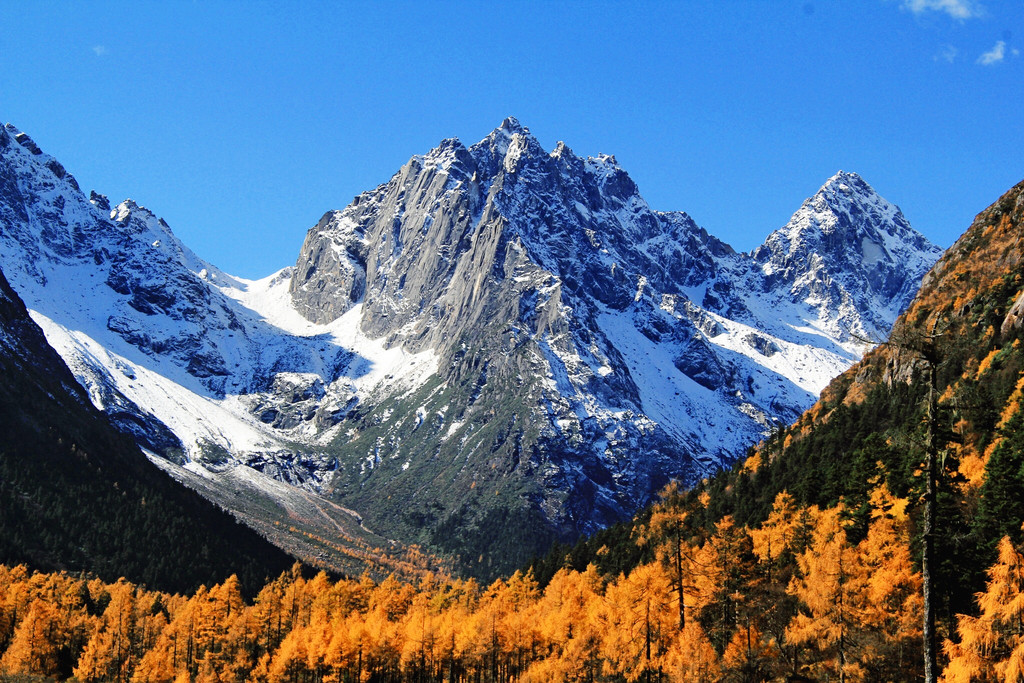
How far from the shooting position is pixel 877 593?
56.2 metres

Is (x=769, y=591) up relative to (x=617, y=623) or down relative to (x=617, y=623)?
up

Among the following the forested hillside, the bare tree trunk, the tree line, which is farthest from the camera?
the tree line

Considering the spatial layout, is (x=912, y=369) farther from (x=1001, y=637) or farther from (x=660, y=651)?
(x=1001, y=637)

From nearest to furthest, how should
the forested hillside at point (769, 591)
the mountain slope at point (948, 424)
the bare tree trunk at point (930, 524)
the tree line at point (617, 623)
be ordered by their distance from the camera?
the bare tree trunk at point (930, 524) → the mountain slope at point (948, 424) → the forested hillside at point (769, 591) → the tree line at point (617, 623)

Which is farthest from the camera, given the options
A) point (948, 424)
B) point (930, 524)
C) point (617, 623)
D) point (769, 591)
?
point (617, 623)

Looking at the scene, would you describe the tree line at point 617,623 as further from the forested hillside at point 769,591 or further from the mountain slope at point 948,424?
the mountain slope at point 948,424

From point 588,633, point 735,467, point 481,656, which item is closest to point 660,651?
point 588,633

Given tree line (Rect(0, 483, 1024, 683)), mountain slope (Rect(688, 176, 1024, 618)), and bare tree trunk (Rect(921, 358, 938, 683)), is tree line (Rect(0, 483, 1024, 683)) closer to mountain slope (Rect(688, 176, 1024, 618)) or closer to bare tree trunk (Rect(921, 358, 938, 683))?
mountain slope (Rect(688, 176, 1024, 618))

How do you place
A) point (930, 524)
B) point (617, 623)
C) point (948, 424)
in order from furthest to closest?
1. point (617, 623)
2. point (948, 424)
3. point (930, 524)

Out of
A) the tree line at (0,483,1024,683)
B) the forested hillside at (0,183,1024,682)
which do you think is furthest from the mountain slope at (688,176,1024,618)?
the tree line at (0,483,1024,683)

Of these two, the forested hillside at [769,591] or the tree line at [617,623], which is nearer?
the forested hillside at [769,591]

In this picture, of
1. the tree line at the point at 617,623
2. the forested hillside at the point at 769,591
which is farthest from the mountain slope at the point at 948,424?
the tree line at the point at 617,623

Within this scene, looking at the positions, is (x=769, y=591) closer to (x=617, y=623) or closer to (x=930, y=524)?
(x=617, y=623)

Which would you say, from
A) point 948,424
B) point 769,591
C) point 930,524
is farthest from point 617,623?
point 948,424
